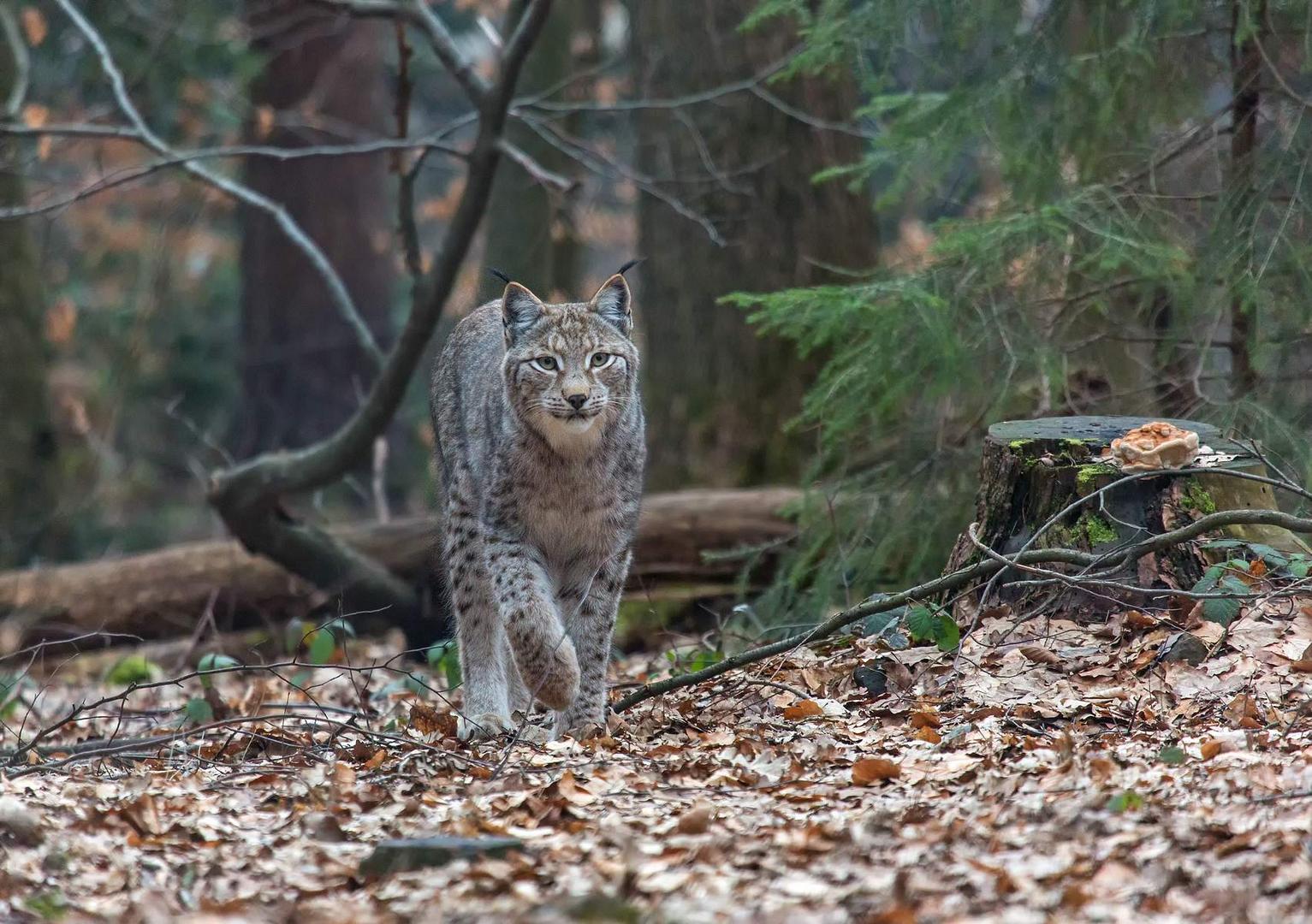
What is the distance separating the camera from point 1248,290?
6.70 meters

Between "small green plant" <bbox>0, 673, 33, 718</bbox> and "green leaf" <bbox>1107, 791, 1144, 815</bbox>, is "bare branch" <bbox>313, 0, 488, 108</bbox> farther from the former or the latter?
"green leaf" <bbox>1107, 791, 1144, 815</bbox>

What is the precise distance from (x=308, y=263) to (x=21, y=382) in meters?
5.42

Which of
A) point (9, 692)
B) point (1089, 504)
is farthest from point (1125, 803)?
point (9, 692)

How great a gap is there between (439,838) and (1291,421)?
473 centimetres

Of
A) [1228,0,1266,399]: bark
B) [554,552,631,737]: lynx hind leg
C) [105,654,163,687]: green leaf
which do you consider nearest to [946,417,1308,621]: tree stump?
[1228,0,1266,399]: bark

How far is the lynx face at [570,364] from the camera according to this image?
598 centimetres

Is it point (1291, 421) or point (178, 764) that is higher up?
point (1291, 421)

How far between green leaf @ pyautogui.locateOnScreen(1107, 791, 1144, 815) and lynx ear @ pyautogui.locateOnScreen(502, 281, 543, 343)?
3240 millimetres

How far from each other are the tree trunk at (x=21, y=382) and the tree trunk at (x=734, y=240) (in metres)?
5.85

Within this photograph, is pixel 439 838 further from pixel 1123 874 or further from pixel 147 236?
pixel 147 236

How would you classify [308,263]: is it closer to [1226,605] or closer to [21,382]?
[21,382]

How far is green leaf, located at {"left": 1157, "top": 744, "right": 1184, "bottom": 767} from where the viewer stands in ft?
14.6

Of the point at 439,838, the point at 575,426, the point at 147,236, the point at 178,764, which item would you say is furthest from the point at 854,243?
the point at 147,236

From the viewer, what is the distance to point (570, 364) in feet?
19.9
